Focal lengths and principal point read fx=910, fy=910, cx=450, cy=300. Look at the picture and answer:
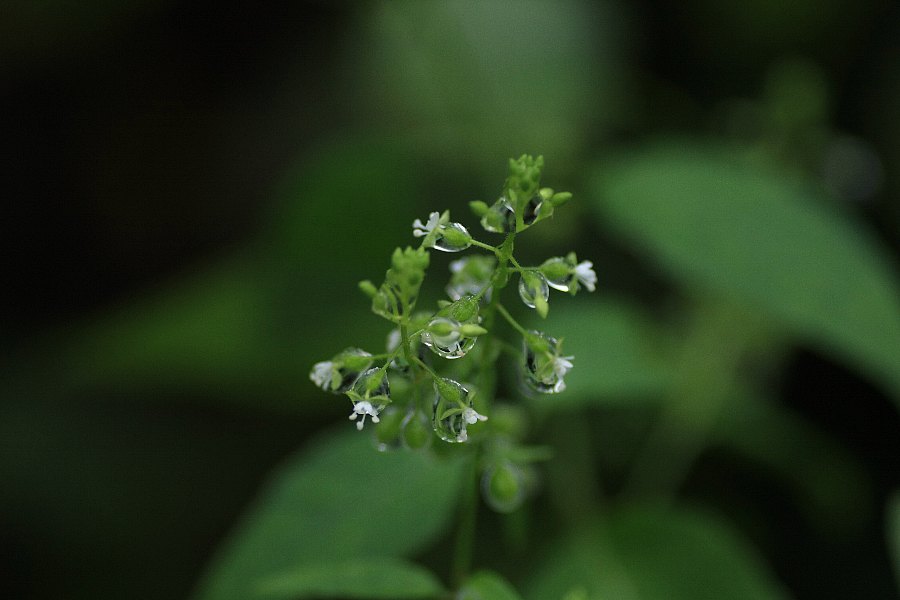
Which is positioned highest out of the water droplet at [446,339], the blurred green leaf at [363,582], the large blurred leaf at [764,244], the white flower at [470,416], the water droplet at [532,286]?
the water droplet at [532,286]

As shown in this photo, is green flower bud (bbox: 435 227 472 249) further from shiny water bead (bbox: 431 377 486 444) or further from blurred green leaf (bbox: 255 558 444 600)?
blurred green leaf (bbox: 255 558 444 600)

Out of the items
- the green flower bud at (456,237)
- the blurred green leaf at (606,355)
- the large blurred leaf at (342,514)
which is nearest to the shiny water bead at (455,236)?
the green flower bud at (456,237)

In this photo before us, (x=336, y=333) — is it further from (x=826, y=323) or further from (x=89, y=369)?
(x=826, y=323)

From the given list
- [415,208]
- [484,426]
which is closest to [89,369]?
[415,208]

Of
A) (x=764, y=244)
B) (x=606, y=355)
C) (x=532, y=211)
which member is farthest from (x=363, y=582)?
(x=764, y=244)

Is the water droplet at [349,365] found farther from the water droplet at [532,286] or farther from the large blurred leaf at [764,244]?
the large blurred leaf at [764,244]

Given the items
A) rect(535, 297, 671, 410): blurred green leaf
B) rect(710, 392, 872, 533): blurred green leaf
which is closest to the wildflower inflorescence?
rect(535, 297, 671, 410): blurred green leaf
